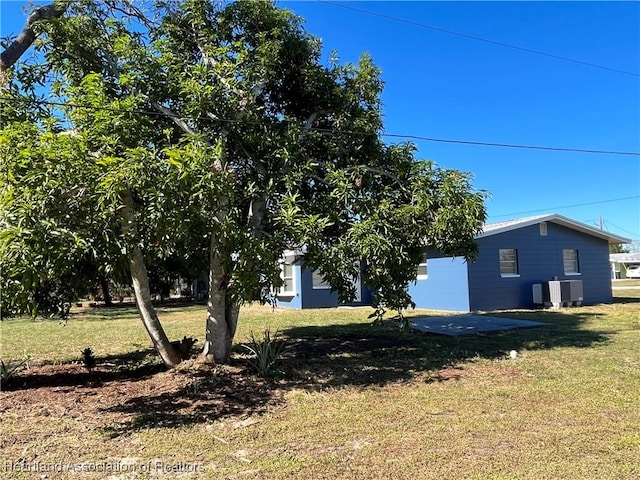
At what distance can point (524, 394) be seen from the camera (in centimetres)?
600

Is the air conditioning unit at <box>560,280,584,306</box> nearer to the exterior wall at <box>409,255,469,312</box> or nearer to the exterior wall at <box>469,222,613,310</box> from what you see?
the exterior wall at <box>469,222,613,310</box>

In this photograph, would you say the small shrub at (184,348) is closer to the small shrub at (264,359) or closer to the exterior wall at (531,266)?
the small shrub at (264,359)

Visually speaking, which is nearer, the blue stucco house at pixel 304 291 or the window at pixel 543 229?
the window at pixel 543 229


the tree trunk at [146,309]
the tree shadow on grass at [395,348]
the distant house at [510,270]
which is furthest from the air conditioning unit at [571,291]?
the tree trunk at [146,309]

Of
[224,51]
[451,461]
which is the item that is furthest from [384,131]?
[451,461]

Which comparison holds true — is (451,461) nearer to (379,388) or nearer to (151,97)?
(379,388)

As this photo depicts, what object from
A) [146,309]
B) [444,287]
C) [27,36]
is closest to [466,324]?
[444,287]

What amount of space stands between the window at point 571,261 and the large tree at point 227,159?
12.9m

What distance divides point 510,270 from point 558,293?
181cm

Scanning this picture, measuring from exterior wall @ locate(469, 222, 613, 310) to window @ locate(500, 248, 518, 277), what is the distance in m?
0.13

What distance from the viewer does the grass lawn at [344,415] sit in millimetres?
4016

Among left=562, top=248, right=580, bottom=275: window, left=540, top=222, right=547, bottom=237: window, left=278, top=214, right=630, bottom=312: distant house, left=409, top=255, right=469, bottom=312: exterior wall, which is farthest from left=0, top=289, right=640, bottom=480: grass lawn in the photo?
left=562, top=248, right=580, bottom=275: window

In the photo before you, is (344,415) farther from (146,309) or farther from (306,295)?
(306,295)

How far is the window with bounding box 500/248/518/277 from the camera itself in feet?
58.1
